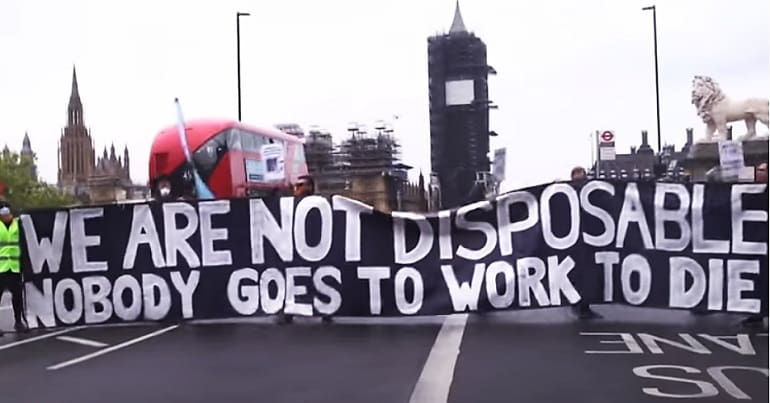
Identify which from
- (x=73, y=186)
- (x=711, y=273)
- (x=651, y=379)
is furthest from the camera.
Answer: (x=73, y=186)

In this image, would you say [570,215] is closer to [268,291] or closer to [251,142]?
[268,291]

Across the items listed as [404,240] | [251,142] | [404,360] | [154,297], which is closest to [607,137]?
[251,142]

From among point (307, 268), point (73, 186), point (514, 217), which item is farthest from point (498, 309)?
point (73, 186)

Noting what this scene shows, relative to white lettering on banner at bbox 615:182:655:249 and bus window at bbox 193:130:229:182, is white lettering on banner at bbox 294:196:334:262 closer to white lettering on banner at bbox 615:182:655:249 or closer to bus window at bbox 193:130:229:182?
white lettering on banner at bbox 615:182:655:249

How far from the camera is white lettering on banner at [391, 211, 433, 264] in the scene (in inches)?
481

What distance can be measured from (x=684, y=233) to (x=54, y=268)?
25.3 ft

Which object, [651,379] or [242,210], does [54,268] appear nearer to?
[242,210]

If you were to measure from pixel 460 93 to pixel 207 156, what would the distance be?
39610 mm

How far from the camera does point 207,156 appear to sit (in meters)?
29.6

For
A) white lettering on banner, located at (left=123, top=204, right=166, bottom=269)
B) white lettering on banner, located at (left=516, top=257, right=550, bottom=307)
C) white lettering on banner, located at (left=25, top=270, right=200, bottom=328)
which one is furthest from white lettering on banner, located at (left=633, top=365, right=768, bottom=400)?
white lettering on banner, located at (left=123, top=204, right=166, bottom=269)

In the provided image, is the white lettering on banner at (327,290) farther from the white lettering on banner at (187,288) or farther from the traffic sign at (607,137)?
the traffic sign at (607,137)

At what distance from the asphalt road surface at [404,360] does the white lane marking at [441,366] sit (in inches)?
0.6

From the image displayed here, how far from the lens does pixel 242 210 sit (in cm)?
1266

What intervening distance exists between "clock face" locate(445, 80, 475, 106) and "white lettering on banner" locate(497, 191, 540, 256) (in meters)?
54.7
